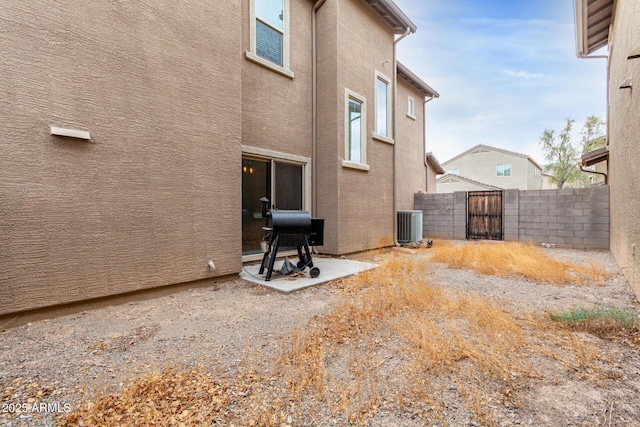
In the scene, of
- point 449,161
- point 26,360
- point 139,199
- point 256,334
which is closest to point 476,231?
point 256,334

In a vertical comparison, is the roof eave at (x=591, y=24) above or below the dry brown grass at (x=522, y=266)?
above

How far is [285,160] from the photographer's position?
19.0 ft

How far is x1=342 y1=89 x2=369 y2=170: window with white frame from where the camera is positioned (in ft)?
21.1

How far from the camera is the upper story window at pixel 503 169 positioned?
78.7ft

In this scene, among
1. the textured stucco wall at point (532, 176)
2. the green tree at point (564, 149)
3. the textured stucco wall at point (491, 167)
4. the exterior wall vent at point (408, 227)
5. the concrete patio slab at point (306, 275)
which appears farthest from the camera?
the textured stucco wall at point (532, 176)

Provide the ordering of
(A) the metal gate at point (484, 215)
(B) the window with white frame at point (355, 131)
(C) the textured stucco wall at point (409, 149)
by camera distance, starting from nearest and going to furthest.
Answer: (B) the window with white frame at point (355, 131) → (A) the metal gate at point (484, 215) → (C) the textured stucco wall at point (409, 149)

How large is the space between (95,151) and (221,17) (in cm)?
273

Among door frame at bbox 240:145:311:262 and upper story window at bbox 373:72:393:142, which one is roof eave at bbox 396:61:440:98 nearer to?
upper story window at bbox 373:72:393:142

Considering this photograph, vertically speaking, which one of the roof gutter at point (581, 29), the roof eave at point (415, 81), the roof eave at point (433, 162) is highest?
the roof eave at point (415, 81)

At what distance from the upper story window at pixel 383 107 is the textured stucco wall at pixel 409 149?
2.41 metres

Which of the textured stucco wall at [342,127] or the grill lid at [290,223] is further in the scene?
the textured stucco wall at [342,127]

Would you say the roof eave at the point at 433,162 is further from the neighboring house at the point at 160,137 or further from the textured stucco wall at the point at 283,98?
the textured stucco wall at the point at 283,98

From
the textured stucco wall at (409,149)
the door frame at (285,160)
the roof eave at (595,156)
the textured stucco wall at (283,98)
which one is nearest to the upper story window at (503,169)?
the textured stucco wall at (409,149)

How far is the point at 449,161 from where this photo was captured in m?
27.3
